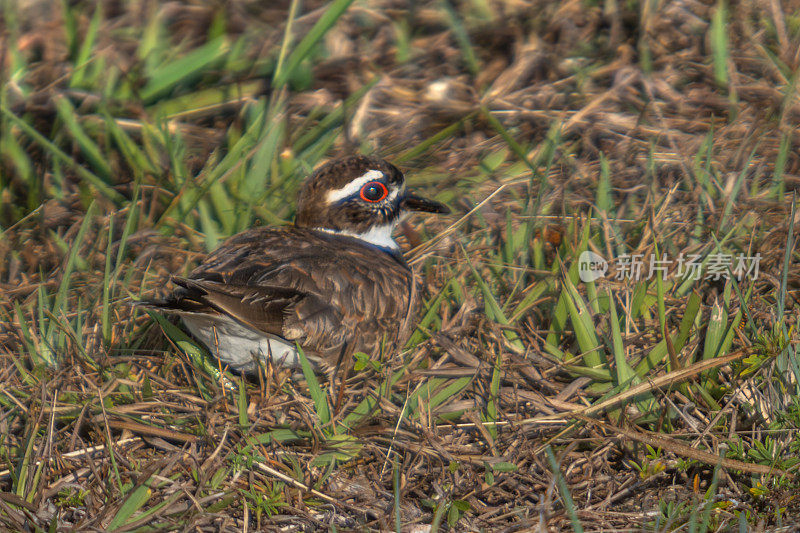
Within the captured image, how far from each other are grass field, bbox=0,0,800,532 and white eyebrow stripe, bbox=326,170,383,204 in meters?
0.46

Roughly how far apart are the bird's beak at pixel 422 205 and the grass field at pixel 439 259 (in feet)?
0.38

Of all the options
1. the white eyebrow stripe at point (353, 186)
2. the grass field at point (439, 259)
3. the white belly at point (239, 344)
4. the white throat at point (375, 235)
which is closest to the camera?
the grass field at point (439, 259)

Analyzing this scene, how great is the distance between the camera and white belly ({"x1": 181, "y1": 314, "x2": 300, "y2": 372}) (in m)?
3.80

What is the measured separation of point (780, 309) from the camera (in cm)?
356

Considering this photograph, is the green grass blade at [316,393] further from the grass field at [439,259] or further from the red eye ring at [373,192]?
the red eye ring at [373,192]

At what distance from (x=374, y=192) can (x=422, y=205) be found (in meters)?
0.31

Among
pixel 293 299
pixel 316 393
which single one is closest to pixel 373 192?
pixel 293 299

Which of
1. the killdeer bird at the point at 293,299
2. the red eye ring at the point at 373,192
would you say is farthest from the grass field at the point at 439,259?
the red eye ring at the point at 373,192

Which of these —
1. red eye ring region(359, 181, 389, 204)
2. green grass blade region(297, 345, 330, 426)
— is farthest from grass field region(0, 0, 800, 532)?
red eye ring region(359, 181, 389, 204)

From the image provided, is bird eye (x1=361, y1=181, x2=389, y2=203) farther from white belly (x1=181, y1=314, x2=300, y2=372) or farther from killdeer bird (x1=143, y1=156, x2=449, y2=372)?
white belly (x1=181, y1=314, x2=300, y2=372)

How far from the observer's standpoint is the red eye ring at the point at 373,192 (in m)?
4.71

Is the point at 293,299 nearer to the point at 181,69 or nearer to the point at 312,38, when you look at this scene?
the point at 312,38

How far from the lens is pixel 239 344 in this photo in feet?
12.7

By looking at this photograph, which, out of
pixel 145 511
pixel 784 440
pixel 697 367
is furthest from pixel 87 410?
pixel 784 440
